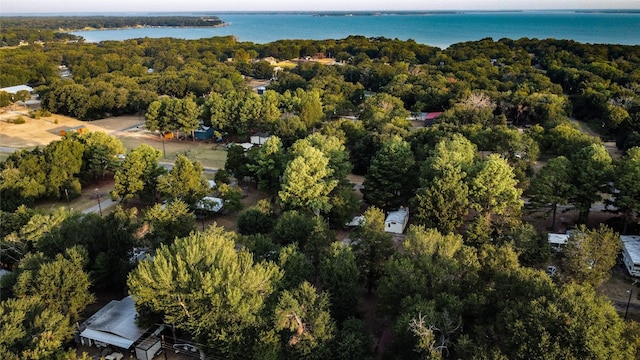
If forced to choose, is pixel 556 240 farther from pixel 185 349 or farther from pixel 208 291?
pixel 185 349

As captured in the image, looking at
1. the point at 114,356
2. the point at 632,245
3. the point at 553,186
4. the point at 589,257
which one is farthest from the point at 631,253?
the point at 114,356

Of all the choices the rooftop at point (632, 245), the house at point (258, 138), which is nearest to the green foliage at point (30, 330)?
the rooftop at point (632, 245)

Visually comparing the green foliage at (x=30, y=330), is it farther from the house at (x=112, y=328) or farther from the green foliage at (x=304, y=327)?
the green foliage at (x=304, y=327)

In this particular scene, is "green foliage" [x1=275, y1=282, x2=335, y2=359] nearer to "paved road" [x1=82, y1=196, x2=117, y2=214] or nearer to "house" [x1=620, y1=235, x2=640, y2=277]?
"house" [x1=620, y1=235, x2=640, y2=277]

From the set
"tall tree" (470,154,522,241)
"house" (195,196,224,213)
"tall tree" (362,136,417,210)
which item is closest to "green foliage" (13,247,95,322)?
"house" (195,196,224,213)

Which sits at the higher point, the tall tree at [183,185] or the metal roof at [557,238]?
the tall tree at [183,185]

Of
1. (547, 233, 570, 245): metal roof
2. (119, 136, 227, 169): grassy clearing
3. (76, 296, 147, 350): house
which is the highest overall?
(76, 296, 147, 350): house
